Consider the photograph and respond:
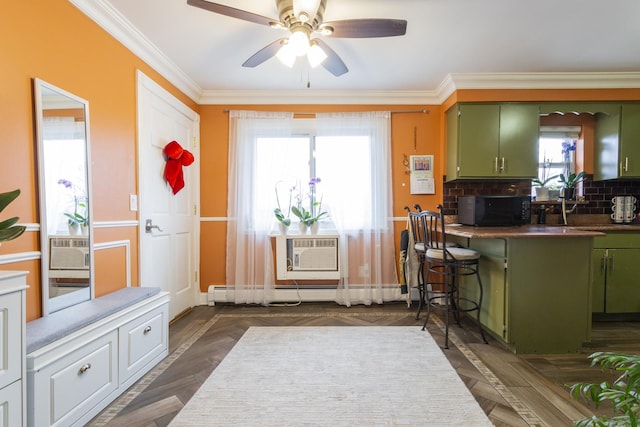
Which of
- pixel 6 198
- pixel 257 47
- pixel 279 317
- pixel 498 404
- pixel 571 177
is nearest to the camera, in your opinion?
pixel 6 198

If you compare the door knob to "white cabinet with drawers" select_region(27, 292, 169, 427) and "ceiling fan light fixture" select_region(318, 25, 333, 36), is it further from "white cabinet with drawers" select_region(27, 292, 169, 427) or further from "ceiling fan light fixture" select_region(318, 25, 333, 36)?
"ceiling fan light fixture" select_region(318, 25, 333, 36)

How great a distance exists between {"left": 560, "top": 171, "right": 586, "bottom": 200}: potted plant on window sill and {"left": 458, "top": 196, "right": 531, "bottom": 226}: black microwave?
0.75 meters

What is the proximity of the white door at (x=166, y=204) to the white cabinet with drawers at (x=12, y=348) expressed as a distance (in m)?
1.31

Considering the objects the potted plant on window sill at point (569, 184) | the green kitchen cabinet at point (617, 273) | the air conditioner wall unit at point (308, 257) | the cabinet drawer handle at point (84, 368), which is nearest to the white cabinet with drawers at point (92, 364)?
the cabinet drawer handle at point (84, 368)

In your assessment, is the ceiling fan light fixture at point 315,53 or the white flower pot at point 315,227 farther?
the white flower pot at point 315,227

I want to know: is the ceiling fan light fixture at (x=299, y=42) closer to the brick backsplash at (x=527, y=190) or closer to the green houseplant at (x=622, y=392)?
the green houseplant at (x=622, y=392)

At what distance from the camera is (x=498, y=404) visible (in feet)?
5.38

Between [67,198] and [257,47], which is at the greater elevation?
[257,47]

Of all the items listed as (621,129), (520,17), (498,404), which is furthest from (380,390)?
(621,129)

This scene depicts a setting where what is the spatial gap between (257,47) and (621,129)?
12.1 ft

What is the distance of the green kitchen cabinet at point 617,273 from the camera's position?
9.14ft

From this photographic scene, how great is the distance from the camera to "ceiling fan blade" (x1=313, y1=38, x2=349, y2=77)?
2.01m

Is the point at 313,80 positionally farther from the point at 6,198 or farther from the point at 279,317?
the point at 6,198

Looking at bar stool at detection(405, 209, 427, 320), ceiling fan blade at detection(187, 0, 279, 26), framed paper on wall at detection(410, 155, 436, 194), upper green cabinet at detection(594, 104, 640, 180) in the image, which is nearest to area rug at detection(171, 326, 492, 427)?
bar stool at detection(405, 209, 427, 320)
